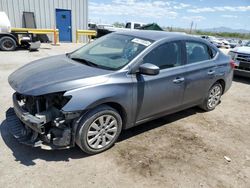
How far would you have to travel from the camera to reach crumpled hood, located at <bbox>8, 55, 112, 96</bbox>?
2.79 m

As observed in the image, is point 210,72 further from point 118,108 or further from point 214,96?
point 118,108

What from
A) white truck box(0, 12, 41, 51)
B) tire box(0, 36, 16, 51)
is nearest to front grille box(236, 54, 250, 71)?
white truck box(0, 12, 41, 51)

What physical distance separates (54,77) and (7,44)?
9.90m

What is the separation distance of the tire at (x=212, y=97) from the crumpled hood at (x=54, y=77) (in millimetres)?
2629

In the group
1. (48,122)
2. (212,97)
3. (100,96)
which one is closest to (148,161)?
(100,96)

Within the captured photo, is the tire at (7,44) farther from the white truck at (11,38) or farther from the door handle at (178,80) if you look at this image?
the door handle at (178,80)

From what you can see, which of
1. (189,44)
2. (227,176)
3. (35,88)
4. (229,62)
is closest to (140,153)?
(227,176)

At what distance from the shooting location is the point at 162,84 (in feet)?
11.8

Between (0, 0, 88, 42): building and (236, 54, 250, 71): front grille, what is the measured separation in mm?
12161

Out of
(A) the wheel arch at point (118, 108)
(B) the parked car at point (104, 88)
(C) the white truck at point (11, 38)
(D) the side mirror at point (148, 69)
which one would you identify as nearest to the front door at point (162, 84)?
(B) the parked car at point (104, 88)

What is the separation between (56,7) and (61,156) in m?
14.5

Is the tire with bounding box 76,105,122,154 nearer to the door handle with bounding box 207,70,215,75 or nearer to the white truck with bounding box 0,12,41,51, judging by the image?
the door handle with bounding box 207,70,215,75

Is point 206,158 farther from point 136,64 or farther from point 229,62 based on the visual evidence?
point 229,62

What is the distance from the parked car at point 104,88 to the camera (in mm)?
2844
